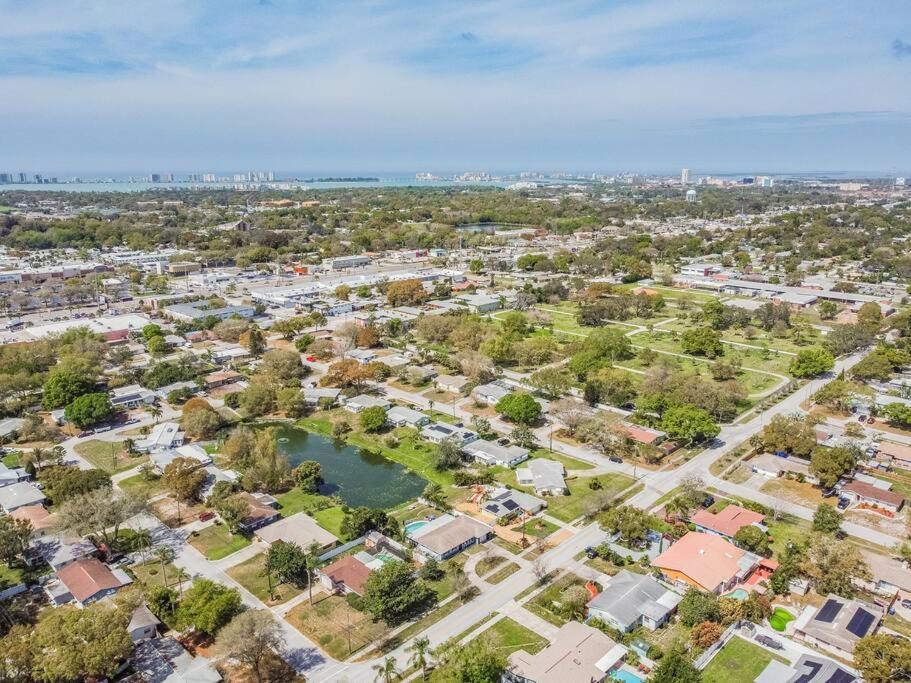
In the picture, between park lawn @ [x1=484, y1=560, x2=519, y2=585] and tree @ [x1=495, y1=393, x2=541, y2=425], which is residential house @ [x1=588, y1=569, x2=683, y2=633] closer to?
park lawn @ [x1=484, y1=560, x2=519, y2=585]

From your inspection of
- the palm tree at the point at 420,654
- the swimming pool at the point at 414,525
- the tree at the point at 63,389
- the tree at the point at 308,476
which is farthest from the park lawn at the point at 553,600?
the tree at the point at 63,389

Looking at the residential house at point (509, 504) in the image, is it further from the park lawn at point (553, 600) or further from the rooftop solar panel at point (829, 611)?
the rooftop solar panel at point (829, 611)

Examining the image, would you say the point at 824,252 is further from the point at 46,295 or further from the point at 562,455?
the point at 46,295

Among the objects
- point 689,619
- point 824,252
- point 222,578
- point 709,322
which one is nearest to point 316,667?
point 222,578

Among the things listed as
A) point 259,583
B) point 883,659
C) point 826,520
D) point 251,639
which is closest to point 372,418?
point 259,583

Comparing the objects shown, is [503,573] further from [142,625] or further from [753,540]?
[142,625]

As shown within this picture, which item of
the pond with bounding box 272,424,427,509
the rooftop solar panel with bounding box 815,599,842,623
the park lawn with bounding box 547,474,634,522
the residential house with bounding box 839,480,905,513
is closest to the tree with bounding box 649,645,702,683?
the rooftop solar panel with bounding box 815,599,842,623
